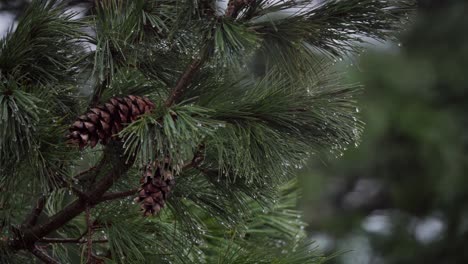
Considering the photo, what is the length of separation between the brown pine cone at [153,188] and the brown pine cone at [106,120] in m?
0.10

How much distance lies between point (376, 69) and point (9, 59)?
220 inches

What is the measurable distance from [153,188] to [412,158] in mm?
5840

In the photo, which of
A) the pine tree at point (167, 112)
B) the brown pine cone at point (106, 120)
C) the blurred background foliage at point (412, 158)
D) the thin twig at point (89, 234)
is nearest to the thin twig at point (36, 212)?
the pine tree at point (167, 112)

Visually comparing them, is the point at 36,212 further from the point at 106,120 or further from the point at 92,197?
the point at 106,120

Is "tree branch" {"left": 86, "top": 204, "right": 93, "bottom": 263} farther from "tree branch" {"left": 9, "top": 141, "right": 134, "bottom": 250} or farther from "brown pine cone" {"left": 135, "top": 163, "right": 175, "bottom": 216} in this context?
"brown pine cone" {"left": 135, "top": 163, "right": 175, "bottom": 216}

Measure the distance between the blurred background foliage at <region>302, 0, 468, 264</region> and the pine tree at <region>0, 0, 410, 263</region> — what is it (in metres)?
4.63

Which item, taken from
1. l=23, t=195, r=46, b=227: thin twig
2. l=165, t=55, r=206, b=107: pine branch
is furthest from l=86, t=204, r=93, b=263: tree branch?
l=165, t=55, r=206, b=107: pine branch

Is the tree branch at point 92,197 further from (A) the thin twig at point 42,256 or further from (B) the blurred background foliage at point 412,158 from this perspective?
(B) the blurred background foliage at point 412,158

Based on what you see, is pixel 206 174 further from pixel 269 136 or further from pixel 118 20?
pixel 118 20

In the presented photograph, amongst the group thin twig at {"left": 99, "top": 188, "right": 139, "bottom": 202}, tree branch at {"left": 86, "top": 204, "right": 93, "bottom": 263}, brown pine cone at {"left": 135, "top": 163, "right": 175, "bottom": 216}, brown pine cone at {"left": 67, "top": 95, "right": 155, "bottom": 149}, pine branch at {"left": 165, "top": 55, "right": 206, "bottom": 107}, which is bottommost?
tree branch at {"left": 86, "top": 204, "right": 93, "bottom": 263}

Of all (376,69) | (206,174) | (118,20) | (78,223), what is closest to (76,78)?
(118,20)

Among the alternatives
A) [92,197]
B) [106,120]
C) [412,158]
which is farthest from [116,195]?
[412,158]

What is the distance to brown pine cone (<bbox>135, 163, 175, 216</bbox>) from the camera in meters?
1.47

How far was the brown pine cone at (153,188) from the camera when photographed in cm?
147
